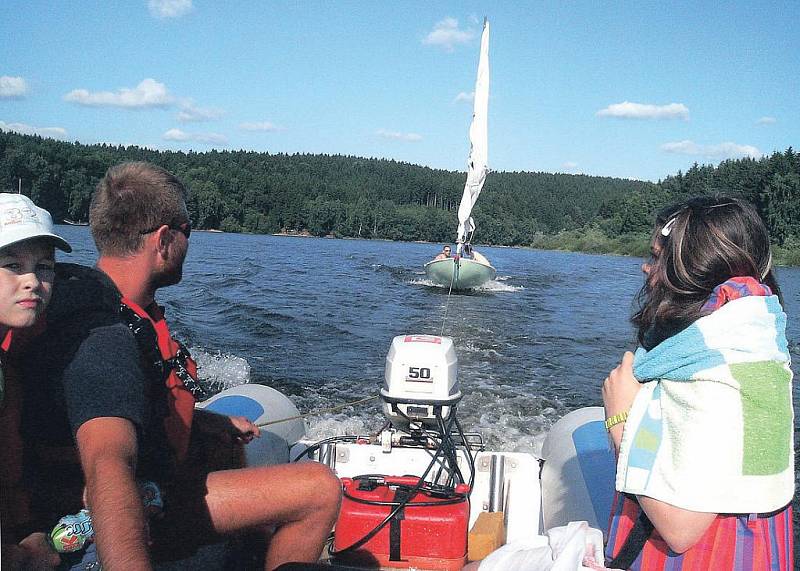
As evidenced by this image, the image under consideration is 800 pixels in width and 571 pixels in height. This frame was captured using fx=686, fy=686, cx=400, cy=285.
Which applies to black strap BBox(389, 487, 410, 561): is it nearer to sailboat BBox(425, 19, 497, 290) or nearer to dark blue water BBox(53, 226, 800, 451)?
dark blue water BBox(53, 226, 800, 451)

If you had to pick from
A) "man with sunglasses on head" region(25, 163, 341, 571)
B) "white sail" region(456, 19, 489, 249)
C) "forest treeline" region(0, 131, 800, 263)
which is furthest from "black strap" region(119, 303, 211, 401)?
"forest treeline" region(0, 131, 800, 263)

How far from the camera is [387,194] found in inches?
3858

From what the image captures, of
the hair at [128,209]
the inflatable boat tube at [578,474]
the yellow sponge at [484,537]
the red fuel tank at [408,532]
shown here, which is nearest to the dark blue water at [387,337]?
the inflatable boat tube at [578,474]

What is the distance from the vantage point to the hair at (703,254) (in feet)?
5.06

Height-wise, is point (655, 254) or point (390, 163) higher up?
point (390, 163)

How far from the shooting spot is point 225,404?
4.04 m

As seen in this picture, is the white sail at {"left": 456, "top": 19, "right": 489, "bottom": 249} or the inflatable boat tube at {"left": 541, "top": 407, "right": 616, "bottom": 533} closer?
the inflatable boat tube at {"left": 541, "top": 407, "right": 616, "bottom": 533}

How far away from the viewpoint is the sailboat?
17062mm

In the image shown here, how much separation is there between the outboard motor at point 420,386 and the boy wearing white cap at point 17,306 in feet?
6.46

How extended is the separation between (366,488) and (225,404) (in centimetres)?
158

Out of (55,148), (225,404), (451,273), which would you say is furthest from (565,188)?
(225,404)

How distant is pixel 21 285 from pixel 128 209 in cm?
Result: 49

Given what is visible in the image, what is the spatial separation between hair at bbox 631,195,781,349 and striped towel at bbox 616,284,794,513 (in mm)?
115

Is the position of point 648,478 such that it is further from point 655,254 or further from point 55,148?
point 55,148
